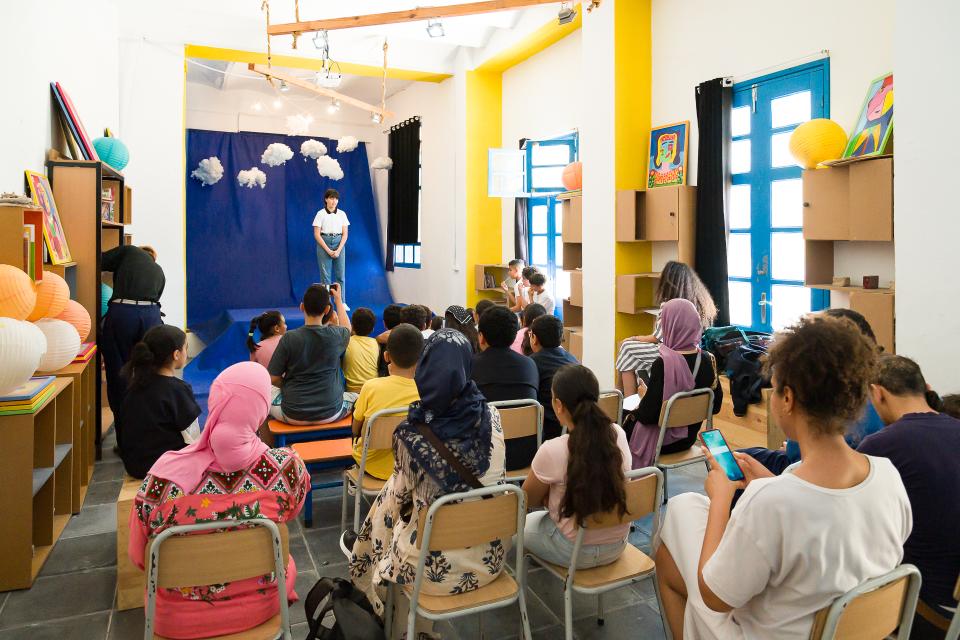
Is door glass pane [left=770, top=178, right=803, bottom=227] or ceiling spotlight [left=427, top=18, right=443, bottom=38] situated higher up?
ceiling spotlight [left=427, top=18, right=443, bottom=38]

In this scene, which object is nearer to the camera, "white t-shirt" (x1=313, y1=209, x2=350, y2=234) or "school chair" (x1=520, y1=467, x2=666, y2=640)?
"school chair" (x1=520, y1=467, x2=666, y2=640)

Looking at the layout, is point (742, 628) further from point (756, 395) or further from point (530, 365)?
point (756, 395)

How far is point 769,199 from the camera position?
5148mm

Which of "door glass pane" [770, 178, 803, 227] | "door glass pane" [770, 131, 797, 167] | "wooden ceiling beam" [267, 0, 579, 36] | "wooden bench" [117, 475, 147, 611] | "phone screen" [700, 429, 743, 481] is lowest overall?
"wooden bench" [117, 475, 147, 611]

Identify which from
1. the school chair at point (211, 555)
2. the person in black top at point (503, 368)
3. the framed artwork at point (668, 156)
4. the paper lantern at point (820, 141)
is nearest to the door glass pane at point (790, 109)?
the paper lantern at point (820, 141)

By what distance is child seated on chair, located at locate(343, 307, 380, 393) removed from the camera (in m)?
4.22

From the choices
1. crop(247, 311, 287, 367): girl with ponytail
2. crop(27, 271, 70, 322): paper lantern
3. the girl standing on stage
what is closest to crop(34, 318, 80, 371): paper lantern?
crop(27, 271, 70, 322): paper lantern

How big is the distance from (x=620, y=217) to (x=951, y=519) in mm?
4474

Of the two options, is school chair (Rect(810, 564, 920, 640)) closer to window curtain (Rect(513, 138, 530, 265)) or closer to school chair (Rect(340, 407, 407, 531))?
school chair (Rect(340, 407, 407, 531))

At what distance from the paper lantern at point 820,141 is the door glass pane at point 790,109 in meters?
0.54

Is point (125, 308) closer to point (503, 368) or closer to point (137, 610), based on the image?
point (137, 610)

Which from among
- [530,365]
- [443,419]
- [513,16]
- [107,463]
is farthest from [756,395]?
[513,16]

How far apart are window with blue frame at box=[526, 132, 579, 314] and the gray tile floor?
462 cm

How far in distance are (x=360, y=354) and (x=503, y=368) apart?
135cm
